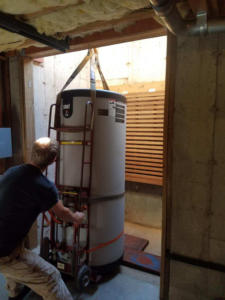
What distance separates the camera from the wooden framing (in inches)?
71.3

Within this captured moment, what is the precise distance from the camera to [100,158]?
224 centimetres

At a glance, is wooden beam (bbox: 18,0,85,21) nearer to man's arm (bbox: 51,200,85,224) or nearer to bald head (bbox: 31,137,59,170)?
bald head (bbox: 31,137,59,170)

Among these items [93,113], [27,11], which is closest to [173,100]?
[93,113]

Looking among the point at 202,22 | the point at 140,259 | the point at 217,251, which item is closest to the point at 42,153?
the point at 202,22

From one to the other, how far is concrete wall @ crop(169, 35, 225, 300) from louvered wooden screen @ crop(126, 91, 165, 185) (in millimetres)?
2079

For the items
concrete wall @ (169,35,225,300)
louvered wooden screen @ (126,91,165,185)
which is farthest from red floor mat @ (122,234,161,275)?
louvered wooden screen @ (126,91,165,185)

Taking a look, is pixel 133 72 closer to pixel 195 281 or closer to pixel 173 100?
pixel 173 100

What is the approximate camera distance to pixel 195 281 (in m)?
1.89

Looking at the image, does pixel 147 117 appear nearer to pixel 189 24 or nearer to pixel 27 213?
pixel 189 24

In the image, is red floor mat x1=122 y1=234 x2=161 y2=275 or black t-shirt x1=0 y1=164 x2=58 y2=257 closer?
black t-shirt x1=0 y1=164 x2=58 y2=257

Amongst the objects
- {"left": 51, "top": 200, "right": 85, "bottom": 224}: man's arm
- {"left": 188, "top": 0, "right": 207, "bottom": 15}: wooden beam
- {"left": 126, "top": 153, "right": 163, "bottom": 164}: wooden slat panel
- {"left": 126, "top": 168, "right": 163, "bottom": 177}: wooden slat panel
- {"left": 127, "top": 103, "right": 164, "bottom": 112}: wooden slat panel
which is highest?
{"left": 188, "top": 0, "right": 207, "bottom": 15}: wooden beam

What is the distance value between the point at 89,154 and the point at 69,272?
47.1 inches

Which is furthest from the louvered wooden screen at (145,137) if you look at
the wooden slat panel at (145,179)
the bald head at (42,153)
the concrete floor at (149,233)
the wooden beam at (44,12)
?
the bald head at (42,153)

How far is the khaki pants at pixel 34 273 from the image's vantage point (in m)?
1.63
